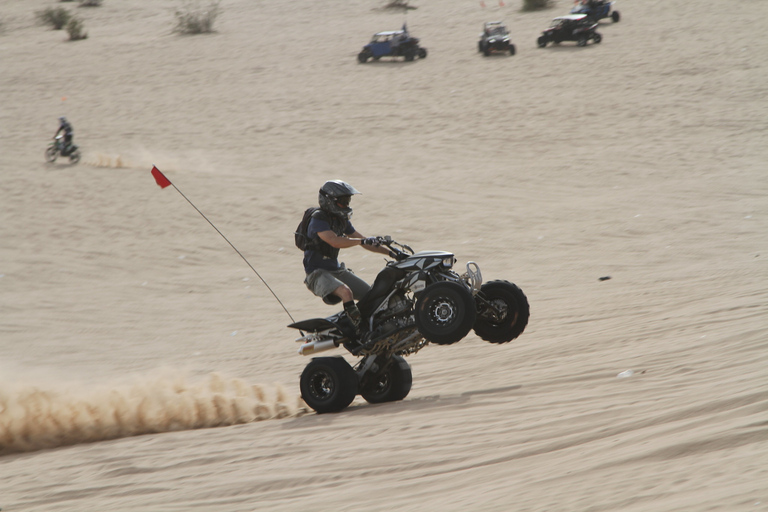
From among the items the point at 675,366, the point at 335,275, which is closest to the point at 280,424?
the point at 335,275

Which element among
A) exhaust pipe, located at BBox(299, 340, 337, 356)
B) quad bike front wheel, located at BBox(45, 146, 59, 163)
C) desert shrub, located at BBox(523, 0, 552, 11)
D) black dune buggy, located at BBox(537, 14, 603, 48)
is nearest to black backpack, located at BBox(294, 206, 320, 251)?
exhaust pipe, located at BBox(299, 340, 337, 356)

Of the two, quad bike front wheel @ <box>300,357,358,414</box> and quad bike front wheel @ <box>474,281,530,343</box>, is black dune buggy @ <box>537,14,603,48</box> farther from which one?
quad bike front wheel @ <box>300,357,358,414</box>

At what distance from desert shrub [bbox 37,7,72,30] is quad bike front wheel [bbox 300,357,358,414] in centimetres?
3998

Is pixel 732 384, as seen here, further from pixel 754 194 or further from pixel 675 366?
pixel 754 194

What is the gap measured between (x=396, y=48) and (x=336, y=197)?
86.0ft

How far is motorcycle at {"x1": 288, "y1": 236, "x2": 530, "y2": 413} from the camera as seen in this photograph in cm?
636

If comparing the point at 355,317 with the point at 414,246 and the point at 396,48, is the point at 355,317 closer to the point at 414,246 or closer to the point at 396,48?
the point at 414,246

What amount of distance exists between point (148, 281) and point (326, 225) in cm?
762

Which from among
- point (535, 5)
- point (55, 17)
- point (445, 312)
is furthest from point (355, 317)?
point (55, 17)

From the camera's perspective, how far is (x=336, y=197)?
22.6 ft

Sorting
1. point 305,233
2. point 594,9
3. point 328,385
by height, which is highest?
point 594,9

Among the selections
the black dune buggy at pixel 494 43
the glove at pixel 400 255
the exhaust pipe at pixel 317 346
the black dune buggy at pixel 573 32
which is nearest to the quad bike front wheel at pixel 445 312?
the glove at pixel 400 255

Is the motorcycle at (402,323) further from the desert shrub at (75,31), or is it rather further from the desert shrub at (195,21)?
the desert shrub at (75,31)

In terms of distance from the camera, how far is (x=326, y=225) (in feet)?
22.9
